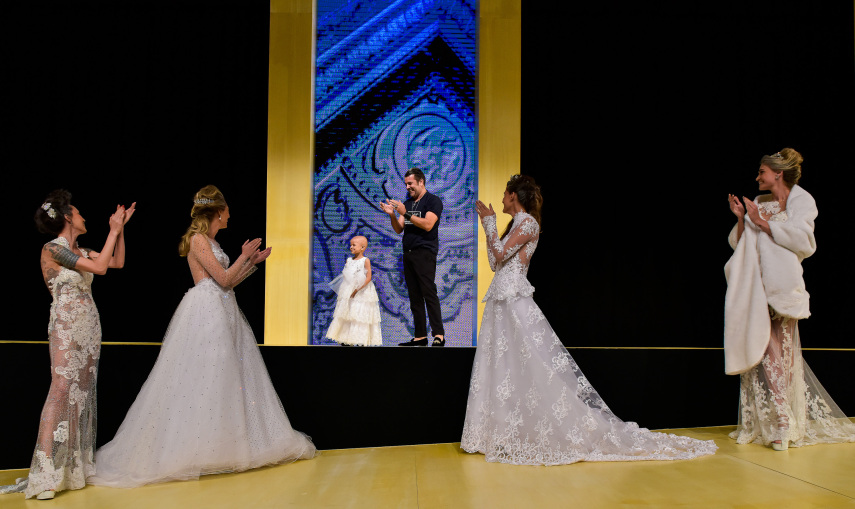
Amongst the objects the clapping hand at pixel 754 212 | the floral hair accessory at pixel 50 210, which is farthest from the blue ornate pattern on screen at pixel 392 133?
the floral hair accessory at pixel 50 210

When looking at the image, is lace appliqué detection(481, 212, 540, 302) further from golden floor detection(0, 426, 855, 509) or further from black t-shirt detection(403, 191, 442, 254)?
black t-shirt detection(403, 191, 442, 254)

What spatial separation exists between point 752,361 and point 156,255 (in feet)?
15.1

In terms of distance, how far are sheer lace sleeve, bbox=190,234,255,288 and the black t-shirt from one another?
1738mm

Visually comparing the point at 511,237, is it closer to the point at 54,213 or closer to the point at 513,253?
the point at 513,253

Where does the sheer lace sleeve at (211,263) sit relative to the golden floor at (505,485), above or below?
above

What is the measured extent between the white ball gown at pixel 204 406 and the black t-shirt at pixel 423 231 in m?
1.73

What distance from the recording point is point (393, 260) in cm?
625

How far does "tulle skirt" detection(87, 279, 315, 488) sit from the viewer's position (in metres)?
3.14

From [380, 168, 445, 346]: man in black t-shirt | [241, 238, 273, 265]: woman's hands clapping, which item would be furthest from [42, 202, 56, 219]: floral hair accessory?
[380, 168, 445, 346]: man in black t-shirt

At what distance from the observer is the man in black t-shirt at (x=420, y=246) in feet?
16.0

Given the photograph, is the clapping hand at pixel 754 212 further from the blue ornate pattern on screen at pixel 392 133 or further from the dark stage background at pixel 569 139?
the blue ornate pattern on screen at pixel 392 133

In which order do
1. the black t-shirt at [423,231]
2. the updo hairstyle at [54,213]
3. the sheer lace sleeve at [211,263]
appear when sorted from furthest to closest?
the black t-shirt at [423,231] < the sheer lace sleeve at [211,263] < the updo hairstyle at [54,213]

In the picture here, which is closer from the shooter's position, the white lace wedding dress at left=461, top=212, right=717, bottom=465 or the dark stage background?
the white lace wedding dress at left=461, top=212, right=717, bottom=465

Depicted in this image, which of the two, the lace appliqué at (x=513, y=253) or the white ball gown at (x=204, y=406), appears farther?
the lace appliqué at (x=513, y=253)
